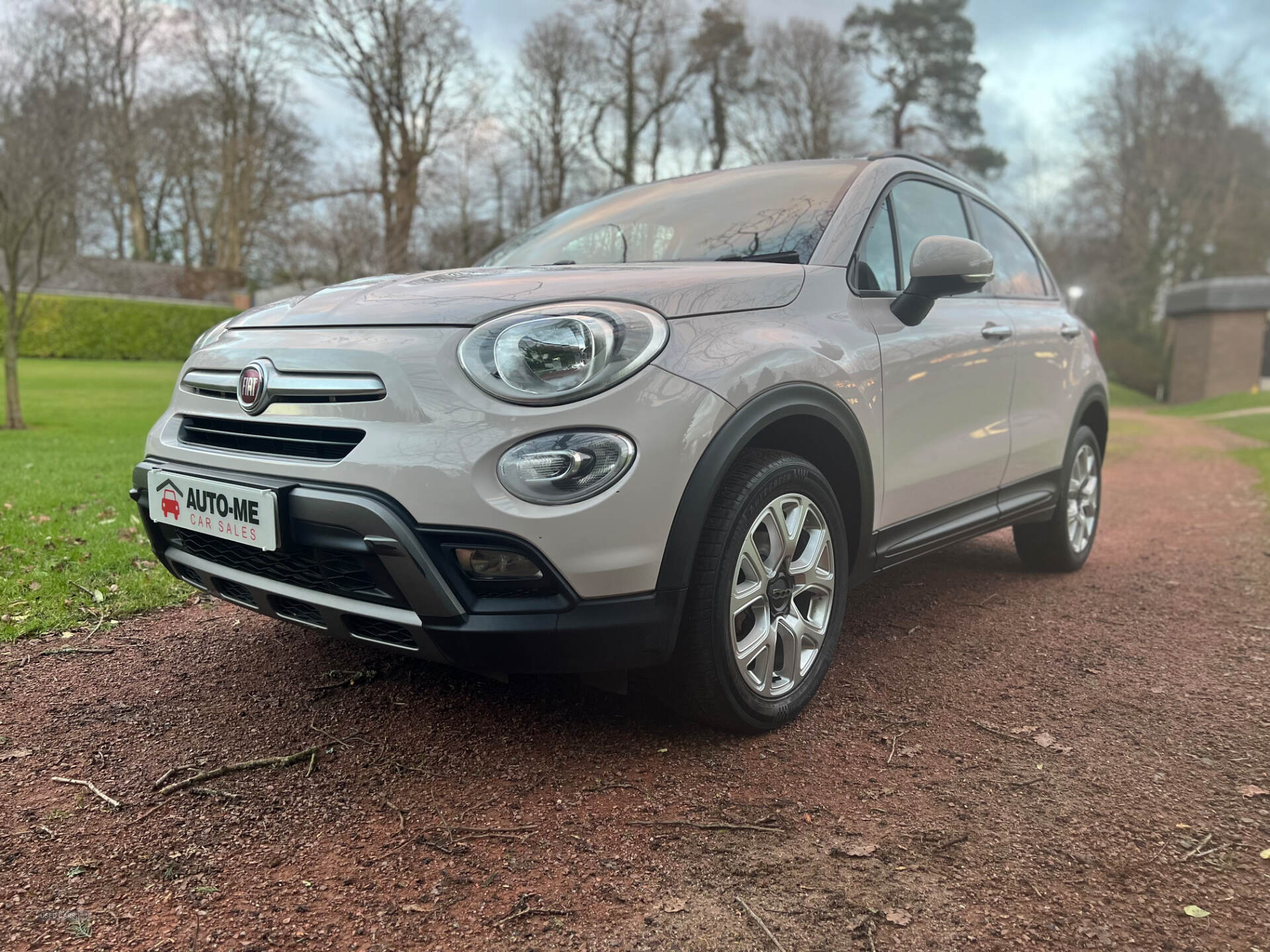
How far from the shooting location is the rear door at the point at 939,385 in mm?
2932

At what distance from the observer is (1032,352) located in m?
3.88

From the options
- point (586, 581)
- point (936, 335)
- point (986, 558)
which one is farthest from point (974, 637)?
point (586, 581)

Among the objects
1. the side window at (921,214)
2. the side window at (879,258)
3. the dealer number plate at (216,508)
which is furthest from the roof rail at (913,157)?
the dealer number plate at (216,508)

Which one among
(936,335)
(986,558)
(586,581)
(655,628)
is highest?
(936,335)

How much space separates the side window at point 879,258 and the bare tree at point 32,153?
9556 mm

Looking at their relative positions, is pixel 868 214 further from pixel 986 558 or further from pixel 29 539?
pixel 29 539

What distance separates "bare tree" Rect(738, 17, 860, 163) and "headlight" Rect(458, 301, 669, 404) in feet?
97.1

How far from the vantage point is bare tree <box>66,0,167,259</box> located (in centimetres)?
1115

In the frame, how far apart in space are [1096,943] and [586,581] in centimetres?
124

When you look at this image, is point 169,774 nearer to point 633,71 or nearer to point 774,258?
point 774,258

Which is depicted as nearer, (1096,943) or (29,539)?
(1096,943)

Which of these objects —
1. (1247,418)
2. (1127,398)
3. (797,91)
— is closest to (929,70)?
(797,91)

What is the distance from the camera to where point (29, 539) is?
15.0 feet

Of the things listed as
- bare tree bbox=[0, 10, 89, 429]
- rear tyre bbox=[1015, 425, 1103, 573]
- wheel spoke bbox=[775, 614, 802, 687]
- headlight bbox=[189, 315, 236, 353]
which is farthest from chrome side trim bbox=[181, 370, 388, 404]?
bare tree bbox=[0, 10, 89, 429]
